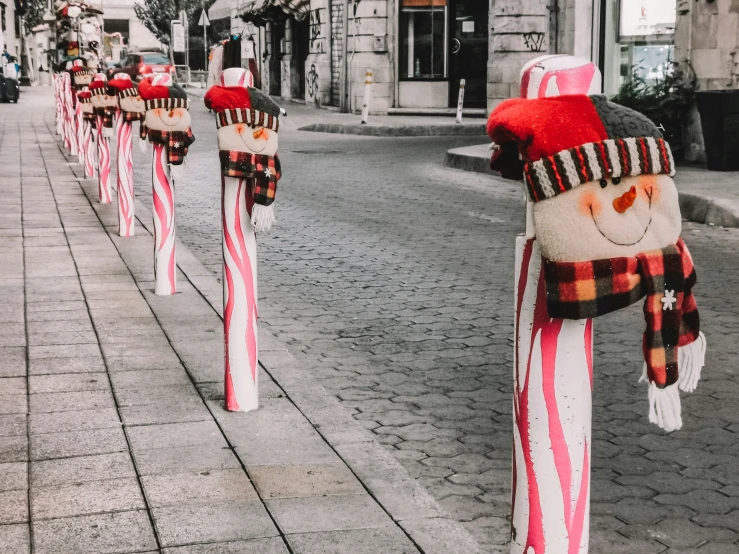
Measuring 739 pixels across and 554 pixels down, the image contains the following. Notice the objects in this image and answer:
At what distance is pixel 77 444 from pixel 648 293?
8.68ft

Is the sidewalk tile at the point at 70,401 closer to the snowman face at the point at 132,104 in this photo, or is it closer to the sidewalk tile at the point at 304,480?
the sidewalk tile at the point at 304,480

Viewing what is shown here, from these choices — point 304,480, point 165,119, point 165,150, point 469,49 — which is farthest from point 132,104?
point 469,49

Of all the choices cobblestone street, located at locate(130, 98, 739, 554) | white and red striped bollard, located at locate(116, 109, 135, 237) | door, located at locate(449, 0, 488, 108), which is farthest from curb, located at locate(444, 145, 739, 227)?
door, located at locate(449, 0, 488, 108)

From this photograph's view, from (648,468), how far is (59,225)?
758 cm

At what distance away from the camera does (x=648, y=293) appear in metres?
2.96

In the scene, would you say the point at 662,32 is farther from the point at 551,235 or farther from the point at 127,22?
the point at 127,22

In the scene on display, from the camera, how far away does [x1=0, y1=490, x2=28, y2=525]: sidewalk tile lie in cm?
388

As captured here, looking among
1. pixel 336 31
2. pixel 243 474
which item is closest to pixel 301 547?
pixel 243 474

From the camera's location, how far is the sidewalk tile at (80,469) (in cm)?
427

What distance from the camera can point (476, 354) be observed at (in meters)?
6.58

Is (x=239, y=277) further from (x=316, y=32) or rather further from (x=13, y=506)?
(x=316, y=32)

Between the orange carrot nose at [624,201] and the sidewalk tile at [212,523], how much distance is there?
165 cm

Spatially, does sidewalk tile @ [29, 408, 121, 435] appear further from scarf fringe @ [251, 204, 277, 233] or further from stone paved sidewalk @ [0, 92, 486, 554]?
scarf fringe @ [251, 204, 277, 233]

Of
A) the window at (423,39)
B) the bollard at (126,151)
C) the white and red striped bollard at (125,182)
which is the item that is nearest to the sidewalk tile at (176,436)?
the bollard at (126,151)
